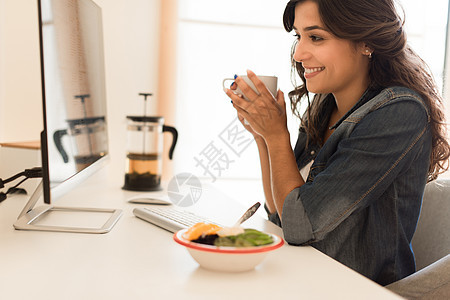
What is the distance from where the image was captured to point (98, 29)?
1.60 m

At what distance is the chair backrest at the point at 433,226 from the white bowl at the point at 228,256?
615 millimetres

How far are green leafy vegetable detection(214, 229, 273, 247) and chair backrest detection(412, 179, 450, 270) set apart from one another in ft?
2.02

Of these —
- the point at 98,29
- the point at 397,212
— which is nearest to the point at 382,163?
the point at 397,212

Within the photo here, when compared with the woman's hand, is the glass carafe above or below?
Answer: below

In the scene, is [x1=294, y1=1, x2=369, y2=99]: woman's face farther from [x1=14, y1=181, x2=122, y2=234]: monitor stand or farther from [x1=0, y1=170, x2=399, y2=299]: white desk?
[x1=14, y1=181, x2=122, y2=234]: monitor stand

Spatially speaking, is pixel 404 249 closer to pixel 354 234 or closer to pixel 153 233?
pixel 354 234

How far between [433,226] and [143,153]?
95 cm

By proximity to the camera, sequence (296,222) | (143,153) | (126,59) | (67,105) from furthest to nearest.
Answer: (126,59) → (143,153) → (67,105) → (296,222)

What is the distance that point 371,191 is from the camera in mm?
971

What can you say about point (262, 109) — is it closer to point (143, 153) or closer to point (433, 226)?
point (433, 226)

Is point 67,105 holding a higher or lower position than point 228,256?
higher

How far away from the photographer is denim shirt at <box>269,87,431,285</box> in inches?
37.9

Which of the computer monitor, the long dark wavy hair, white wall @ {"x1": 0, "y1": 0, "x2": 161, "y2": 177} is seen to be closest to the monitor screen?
the computer monitor

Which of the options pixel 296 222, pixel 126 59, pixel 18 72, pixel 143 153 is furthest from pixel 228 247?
pixel 126 59
